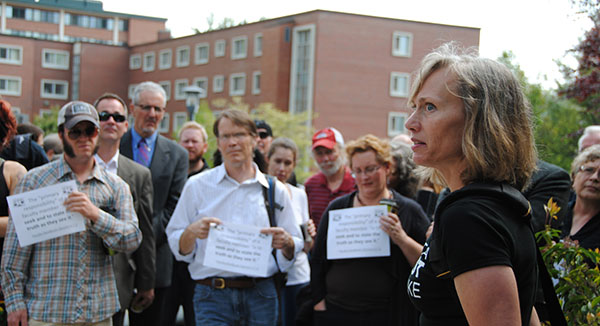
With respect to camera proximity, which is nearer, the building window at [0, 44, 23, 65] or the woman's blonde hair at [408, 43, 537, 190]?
the woman's blonde hair at [408, 43, 537, 190]

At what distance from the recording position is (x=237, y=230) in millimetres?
4953

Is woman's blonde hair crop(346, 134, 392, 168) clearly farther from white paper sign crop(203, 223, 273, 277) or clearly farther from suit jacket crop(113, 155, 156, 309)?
suit jacket crop(113, 155, 156, 309)

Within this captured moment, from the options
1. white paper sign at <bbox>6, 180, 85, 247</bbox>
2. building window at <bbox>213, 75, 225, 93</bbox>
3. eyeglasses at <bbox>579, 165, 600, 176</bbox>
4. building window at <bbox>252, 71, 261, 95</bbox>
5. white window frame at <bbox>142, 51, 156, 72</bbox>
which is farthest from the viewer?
white window frame at <bbox>142, 51, 156, 72</bbox>

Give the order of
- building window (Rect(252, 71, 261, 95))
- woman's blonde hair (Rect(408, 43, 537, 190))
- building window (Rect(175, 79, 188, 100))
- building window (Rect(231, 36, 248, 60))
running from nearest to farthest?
woman's blonde hair (Rect(408, 43, 537, 190))
building window (Rect(252, 71, 261, 95))
building window (Rect(231, 36, 248, 60))
building window (Rect(175, 79, 188, 100))

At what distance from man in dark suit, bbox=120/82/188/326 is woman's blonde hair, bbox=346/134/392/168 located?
5.95 ft

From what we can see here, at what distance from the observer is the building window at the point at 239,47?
206 ft

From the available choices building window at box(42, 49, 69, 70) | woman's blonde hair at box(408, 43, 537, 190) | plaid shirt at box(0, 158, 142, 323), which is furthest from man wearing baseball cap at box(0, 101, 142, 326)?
building window at box(42, 49, 69, 70)

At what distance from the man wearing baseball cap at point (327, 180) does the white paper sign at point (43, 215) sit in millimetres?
3088

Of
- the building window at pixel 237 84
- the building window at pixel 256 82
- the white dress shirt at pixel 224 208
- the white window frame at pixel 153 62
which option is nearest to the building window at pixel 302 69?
the building window at pixel 256 82

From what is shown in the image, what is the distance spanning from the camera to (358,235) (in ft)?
16.3

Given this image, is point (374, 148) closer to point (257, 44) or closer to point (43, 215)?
point (43, 215)

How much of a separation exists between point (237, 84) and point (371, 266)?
60.0 meters

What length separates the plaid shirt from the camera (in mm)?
4262

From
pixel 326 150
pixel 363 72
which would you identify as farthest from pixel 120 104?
pixel 363 72
